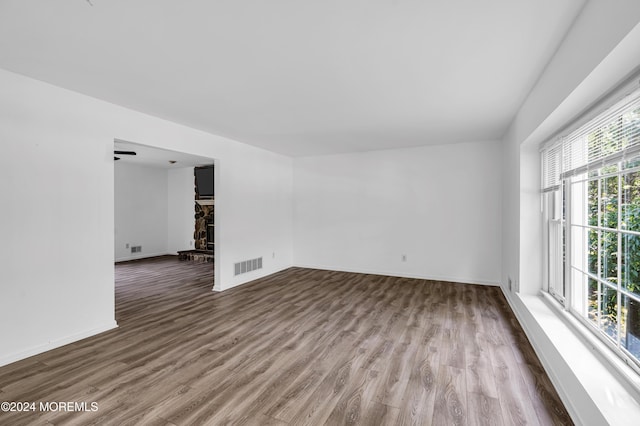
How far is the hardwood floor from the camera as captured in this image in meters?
1.85

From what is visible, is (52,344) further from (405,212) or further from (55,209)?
(405,212)

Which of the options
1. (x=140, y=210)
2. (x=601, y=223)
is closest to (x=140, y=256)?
(x=140, y=210)

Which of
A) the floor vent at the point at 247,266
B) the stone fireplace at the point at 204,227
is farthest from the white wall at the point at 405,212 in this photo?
the stone fireplace at the point at 204,227

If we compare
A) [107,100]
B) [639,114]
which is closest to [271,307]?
[107,100]

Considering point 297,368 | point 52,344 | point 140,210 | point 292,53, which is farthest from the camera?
point 140,210

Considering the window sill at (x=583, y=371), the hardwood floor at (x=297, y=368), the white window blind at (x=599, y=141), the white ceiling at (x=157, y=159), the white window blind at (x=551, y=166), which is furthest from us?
the white ceiling at (x=157, y=159)

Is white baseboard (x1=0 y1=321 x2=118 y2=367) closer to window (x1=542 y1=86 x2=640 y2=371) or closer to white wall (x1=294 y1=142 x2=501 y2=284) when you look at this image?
white wall (x1=294 y1=142 x2=501 y2=284)

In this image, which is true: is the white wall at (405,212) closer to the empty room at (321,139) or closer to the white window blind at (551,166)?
the empty room at (321,139)

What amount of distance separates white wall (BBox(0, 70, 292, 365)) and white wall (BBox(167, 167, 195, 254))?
5.09 m

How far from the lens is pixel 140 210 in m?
8.05

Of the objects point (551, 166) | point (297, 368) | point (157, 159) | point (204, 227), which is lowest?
point (297, 368)

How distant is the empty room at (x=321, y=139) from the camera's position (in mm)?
1709

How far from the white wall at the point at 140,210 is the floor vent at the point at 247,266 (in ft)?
14.7

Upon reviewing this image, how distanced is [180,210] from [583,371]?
9.00 metres
